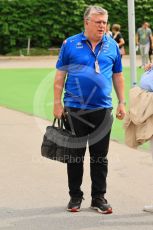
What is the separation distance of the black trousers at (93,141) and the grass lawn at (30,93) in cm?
375

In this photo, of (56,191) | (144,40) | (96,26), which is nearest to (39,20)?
(144,40)

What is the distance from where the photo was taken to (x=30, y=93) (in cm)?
1661

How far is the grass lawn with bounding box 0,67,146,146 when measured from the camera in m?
12.8

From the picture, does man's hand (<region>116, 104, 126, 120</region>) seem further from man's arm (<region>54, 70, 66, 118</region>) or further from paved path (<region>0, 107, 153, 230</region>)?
paved path (<region>0, 107, 153, 230</region>)

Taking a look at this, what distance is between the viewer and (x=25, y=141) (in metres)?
9.94

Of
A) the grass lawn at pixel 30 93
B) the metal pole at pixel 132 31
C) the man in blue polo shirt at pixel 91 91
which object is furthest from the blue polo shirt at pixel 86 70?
the metal pole at pixel 132 31

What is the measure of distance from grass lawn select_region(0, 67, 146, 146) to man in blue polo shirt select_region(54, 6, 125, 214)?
3.78 metres

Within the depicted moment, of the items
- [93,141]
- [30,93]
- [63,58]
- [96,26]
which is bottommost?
[30,93]

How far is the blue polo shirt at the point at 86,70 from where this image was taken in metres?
5.95

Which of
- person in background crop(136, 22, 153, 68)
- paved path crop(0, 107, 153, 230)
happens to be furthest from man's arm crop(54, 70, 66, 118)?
person in background crop(136, 22, 153, 68)

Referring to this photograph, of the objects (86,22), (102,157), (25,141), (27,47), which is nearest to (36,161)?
(25,141)

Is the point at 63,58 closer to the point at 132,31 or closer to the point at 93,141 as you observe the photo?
the point at 93,141

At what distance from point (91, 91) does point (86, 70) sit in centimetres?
20

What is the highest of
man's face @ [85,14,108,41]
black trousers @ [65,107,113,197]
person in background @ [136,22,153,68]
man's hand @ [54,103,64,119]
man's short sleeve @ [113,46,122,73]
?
man's face @ [85,14,108,41]
